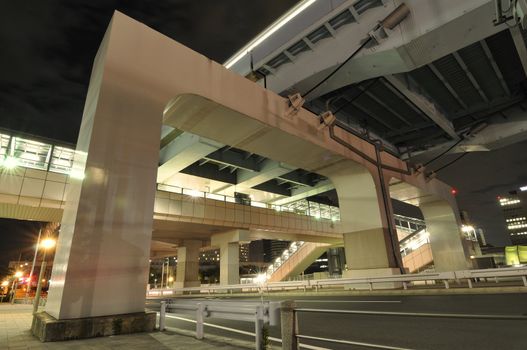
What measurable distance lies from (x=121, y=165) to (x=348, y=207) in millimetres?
12871

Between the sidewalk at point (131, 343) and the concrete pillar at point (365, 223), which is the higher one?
the concrete pillar at point (365, 223)

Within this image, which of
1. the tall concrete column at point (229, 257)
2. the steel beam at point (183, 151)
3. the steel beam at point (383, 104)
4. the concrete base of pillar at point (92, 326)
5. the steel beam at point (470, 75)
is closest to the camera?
the concrete base of pillar at point (92, 326)

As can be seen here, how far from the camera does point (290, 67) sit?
14.3m

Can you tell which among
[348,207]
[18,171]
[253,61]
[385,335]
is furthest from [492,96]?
[18,171]

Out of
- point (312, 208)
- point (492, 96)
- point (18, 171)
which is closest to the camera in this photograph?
point (18, 171)

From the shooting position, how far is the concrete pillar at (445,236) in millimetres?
22688

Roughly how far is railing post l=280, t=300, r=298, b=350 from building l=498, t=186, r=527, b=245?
485 ft

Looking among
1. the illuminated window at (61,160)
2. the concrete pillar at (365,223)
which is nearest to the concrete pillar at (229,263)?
the concrete pillar at (365,223)

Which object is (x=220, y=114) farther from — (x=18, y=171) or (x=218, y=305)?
(x=18, y=171)

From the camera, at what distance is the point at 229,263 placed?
2822 centimetres

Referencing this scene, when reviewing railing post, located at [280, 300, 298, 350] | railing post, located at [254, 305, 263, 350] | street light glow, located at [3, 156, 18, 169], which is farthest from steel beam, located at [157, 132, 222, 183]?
railing post, located at [280, 300, 298, 350]

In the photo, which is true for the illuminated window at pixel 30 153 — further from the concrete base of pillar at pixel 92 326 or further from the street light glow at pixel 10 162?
the concrete base of pillar at pixel 92 326

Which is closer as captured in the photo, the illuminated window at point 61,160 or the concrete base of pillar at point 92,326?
the concrete base of pillar at point 92,326

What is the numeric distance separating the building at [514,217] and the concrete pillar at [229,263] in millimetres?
132899
